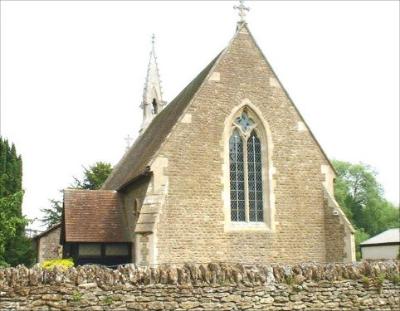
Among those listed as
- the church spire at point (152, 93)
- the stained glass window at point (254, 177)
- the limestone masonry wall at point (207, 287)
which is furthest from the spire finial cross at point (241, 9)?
the church spire at point (152, 93)

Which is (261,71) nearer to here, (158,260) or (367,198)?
(158,260)

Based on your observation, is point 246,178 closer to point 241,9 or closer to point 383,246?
point 241,9

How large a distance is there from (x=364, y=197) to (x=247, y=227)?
5811cm

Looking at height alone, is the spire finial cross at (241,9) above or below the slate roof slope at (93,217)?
above

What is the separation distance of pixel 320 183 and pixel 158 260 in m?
7.04

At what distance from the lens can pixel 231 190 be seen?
1952 cm

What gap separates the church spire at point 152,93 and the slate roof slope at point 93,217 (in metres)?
17.7

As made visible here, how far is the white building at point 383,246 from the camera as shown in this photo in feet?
163

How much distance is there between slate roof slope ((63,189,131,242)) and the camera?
20.6 m

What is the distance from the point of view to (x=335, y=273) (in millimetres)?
11734

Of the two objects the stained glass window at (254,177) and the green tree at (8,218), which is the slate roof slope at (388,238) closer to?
the stained glass window at (254,177)

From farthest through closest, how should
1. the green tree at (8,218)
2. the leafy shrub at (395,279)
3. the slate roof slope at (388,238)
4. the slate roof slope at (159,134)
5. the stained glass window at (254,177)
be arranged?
the slate roof slope at (388,238)
the slate roof slope at (159,134)
the stained glass window at (254,177)
the green tree at (8,218)
the leafy shrub at (395,279)

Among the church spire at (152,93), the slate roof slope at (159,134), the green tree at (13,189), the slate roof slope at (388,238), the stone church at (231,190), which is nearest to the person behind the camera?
the stone church at (231,190)

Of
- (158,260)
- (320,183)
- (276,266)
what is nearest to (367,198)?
(320,183)
